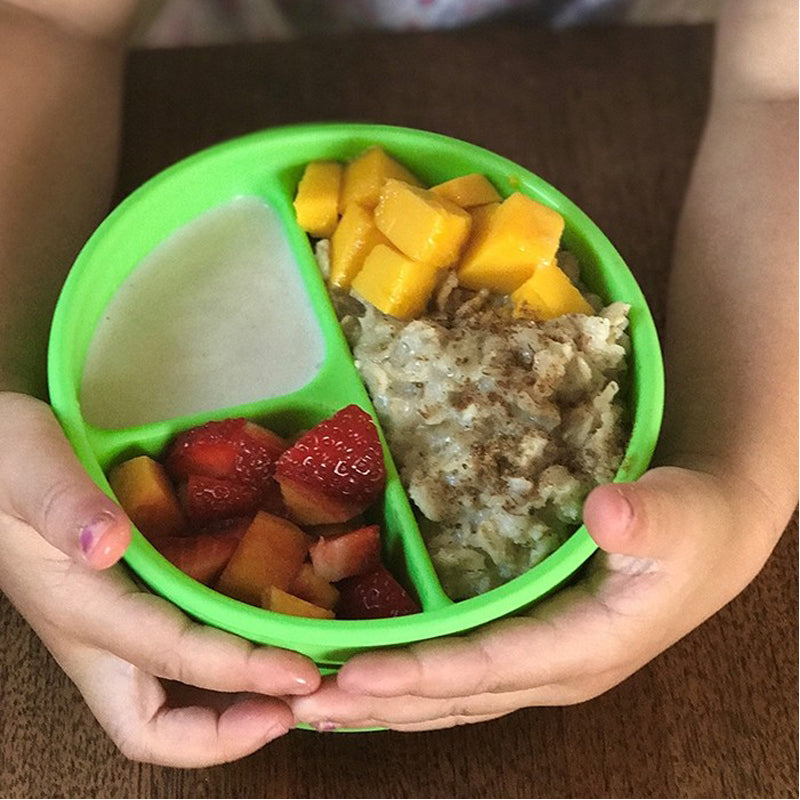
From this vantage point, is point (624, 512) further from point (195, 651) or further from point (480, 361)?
point (195, 651)

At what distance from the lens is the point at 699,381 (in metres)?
0.92

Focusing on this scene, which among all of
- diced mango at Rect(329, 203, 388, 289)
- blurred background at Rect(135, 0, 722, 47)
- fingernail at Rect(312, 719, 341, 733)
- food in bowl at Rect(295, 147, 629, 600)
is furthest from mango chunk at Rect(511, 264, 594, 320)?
blurred background at Rect(135, 0, 722, 47)

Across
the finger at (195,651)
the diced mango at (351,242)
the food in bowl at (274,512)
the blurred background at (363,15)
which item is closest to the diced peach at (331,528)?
the food in bowl at (274,512)

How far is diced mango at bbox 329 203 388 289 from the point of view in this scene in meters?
0.85

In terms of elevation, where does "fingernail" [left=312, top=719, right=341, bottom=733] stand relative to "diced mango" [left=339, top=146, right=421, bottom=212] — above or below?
below

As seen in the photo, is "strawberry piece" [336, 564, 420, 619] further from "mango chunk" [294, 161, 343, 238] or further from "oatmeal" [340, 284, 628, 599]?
"mango chunk" [294, 161, 343, 238]

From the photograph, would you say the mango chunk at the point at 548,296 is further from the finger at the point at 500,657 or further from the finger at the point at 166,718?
the finger at the point at 166,718

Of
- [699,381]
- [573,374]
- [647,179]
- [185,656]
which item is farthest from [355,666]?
[647,179]

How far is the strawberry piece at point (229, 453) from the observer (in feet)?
2.54

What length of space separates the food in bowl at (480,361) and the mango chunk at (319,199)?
2 cm

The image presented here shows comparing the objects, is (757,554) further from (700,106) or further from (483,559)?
(700,106)

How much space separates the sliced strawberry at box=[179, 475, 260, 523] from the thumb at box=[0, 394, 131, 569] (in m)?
0.10

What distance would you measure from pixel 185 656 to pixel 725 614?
48 cm

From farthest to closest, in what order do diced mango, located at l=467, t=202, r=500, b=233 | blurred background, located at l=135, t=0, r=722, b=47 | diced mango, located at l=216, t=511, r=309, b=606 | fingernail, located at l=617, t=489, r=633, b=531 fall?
blurred background, located at l=135, t=0, r=722, b=47 < diced mango, located at l=467, t=202, r=500, b=233 < diced mango, located at l=216, t=511, r=309, b=606 < fingernail, located at l=617, t=489, r=633, b=531
